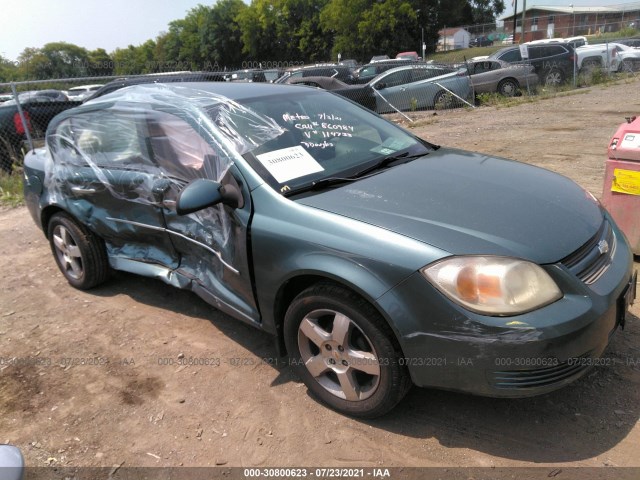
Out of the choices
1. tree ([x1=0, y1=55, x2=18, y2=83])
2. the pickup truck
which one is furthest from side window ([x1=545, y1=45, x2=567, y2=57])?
tree ([x1=0, y1=55, x2=18, y2=83])

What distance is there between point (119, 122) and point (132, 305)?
4.78 feet

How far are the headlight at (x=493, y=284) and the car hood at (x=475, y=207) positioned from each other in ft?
0.17

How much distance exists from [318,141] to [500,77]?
44.4 ft

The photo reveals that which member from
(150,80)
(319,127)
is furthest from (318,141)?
(150,80)

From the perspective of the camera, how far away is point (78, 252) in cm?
413

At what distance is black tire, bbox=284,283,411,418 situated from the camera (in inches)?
90.2

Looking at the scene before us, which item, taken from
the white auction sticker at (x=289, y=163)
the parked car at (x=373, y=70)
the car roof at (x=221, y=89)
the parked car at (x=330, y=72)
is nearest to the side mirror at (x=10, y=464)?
the white auction sticker at (x=289, y=163)

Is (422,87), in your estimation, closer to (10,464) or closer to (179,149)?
(179,149)

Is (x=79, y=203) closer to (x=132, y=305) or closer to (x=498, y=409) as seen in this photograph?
(x=132, y=305)

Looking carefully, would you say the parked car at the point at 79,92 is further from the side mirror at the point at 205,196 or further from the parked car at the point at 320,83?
the side mirror at the point at 205,196

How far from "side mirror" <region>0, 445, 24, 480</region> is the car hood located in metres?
1.58

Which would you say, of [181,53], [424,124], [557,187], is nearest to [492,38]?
[181,53]

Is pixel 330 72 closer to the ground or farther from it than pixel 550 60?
farther from it

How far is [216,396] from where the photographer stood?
2.88 metres
